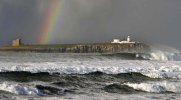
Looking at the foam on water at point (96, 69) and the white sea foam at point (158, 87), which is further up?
the foam on water at point (96, 69)

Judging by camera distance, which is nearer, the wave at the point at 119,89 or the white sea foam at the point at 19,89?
the white sea foam at the point at 19,89

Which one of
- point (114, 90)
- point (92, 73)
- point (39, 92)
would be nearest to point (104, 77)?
point (92, 73)

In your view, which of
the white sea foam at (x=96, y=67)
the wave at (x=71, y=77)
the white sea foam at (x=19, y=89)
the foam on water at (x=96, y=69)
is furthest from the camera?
the white sea foam at (x=96, y=67)

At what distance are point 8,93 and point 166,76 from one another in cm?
1465

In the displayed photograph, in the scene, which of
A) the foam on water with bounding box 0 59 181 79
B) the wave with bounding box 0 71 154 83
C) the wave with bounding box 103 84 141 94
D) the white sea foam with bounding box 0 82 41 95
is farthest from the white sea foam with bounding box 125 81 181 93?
the foam on water with bounding box 0 59 181 79

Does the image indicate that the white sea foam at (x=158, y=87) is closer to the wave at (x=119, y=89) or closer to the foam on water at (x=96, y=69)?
the wave at (x=119, y=89)

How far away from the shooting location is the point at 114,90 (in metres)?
24.7

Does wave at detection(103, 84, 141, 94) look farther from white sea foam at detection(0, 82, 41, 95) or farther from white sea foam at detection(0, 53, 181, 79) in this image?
white sea foam at detection(0, 53, 181, 79)

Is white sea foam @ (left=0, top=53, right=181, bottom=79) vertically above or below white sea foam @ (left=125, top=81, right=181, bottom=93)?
above

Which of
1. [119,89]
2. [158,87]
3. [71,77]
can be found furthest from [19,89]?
[71,77]

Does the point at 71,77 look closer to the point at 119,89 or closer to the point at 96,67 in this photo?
the point at 119,89

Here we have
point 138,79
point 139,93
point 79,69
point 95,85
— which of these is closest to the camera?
point 139,93

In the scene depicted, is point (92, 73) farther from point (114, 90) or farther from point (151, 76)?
point (114, 90)

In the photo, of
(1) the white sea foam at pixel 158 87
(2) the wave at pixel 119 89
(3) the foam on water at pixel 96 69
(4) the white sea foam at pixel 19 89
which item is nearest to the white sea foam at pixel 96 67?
(3) the foam on water at pixel 96 69
